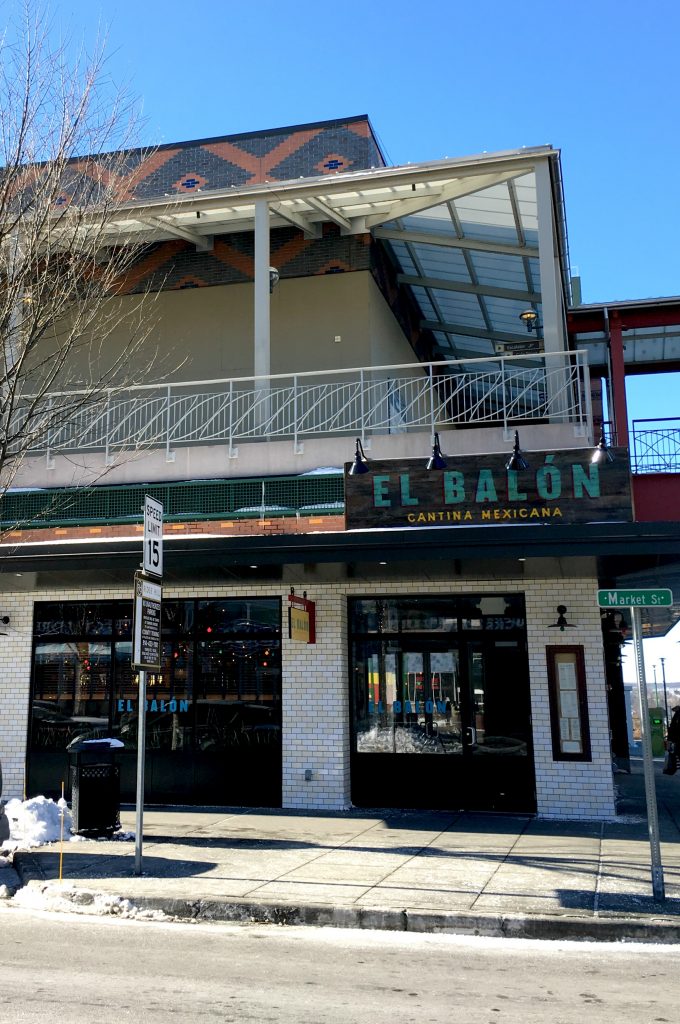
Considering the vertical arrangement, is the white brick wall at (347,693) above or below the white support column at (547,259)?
below

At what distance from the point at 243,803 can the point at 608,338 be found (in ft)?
36.9

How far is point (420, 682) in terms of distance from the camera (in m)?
12.5

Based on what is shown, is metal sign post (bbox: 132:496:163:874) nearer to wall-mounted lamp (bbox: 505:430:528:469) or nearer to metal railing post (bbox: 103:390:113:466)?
wall-mounted lamp (bbox: 505:430:528:469)

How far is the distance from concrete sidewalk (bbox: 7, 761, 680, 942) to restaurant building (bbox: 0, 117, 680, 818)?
92 cm

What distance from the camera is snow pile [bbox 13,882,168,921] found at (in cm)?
754

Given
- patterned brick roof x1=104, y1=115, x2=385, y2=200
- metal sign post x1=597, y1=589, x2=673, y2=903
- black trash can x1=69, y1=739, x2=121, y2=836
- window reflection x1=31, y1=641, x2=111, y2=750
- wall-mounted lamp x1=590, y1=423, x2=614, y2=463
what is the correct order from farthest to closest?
patterned brick roof x1=104, y1=115, x2=385, y2=200 < window reflection x1=31, y1=641, x2=111, y2=750 < wall-mounted lamp x1=590, y1=423, x2=614, y2=463 < black trash can x1=69, y1=739, x2=121, y2=836 < metal sign post x1=597, y1=589, x2=673, y2=903

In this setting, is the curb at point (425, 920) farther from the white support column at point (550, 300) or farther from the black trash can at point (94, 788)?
the white support column at point (550, 300)

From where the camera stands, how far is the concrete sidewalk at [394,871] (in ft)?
23.5

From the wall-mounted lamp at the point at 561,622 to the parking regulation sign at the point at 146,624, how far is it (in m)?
5.40

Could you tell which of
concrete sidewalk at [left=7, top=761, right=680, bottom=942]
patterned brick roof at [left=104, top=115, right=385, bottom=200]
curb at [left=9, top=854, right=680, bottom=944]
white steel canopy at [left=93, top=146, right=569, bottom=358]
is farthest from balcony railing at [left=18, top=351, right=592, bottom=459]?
curb at [left=9, top=854, right=680, bottom=944]

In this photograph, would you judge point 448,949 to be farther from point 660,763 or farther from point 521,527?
point 660,763

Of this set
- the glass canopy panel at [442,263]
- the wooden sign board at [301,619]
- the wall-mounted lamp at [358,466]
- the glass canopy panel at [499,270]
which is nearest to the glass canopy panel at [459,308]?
the glass canopy panel at [442,263]

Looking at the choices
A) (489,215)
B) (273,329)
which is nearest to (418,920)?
(273,329)

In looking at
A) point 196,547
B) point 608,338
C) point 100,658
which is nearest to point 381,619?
point 196,547
